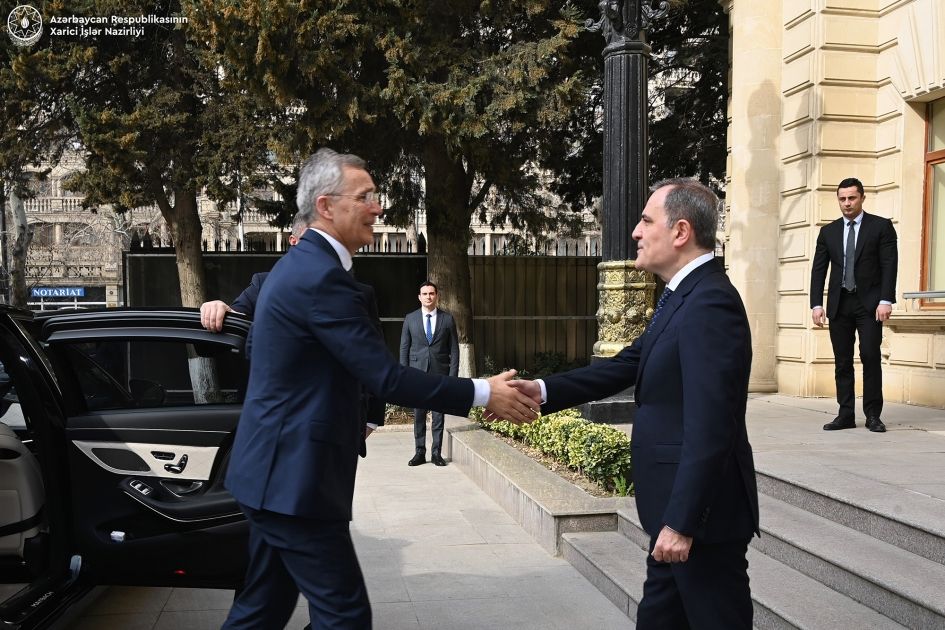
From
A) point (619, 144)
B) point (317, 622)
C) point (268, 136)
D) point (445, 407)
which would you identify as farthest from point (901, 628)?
point (268, 136)

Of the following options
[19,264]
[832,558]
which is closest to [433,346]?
[832,558]

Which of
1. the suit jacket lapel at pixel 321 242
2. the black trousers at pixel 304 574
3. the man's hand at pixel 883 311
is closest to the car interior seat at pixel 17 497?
the black trousers at pixel 304 574

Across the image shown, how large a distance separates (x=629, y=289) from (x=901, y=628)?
560 centimetres

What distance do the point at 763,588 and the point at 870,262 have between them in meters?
3.99

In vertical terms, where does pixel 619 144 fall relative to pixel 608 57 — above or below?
below

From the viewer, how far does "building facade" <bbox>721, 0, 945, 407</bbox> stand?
32.5ft

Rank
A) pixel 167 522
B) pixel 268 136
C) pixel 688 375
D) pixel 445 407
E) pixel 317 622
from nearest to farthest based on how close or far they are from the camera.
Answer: pixel 688 375 → pixel 317 622 → pixel 445 407 → pixel 167 522 → pixel 268 136

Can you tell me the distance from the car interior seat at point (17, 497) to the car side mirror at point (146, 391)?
55 centimetres

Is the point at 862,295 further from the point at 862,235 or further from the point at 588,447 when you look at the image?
the point at 588,447

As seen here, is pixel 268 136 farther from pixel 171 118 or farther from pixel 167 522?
pixel 167 522

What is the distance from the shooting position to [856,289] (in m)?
7.68

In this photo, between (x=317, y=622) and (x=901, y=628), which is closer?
(x=317, y=622)

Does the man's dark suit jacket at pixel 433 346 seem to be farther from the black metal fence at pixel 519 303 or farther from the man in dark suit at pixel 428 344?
the black metal fence at pixel 519 303

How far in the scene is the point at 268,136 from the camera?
46.1 ft
